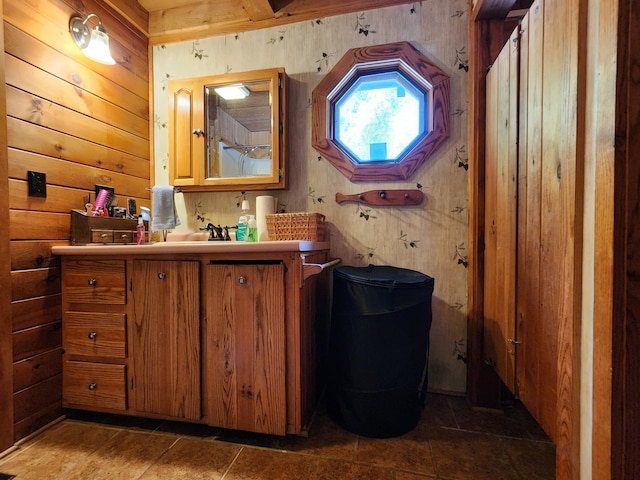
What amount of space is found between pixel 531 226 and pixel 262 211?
1271 millimetres

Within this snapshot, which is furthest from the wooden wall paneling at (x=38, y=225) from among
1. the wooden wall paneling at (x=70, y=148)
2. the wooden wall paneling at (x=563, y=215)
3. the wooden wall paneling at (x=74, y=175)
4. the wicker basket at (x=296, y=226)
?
the wooden wall paneling at (x=563, y=215)

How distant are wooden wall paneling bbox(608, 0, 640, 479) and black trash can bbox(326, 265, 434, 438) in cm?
62

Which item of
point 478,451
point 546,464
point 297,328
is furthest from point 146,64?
point 546,464

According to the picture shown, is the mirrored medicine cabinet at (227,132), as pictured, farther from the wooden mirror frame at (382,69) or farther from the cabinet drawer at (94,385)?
the cabinet drawer at (94,385)

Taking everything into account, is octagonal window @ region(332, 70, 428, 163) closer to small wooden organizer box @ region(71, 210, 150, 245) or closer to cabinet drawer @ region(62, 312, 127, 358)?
small wooden organizer box @ region(71, 210, 150, 245)

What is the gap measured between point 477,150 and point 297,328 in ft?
4.07

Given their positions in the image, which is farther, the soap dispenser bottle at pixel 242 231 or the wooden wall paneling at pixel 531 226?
the soap dispenser bottle at pixel 242 231

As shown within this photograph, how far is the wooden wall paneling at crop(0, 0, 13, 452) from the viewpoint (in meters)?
1.12

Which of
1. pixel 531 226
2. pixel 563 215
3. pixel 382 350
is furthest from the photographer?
pixel 382 350

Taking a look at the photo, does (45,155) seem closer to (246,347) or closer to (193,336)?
(193,336)

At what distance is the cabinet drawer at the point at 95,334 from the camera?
126 centimetres

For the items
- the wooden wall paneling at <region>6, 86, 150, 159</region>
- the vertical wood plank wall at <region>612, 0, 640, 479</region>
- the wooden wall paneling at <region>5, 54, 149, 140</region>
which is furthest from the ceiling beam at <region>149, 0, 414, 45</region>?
the vertical wood plank wall at <region>612, 0, 640, 479</region>

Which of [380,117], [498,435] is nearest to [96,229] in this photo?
[380,117]

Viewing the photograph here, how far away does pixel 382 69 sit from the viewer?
1.63 m
